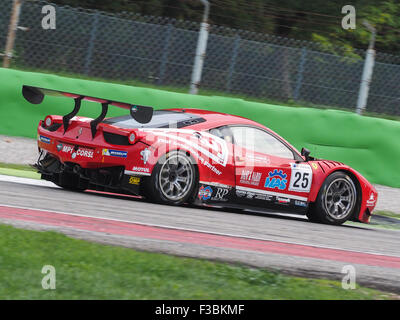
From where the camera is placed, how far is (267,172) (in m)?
8.74

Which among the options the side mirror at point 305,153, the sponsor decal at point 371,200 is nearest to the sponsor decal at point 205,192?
the side mirror at point 305,153

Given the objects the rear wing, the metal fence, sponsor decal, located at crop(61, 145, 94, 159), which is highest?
the metal fence

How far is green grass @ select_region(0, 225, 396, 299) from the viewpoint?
428 cm

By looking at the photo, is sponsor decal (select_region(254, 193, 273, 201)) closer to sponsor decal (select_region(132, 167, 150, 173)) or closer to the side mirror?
the side mirror

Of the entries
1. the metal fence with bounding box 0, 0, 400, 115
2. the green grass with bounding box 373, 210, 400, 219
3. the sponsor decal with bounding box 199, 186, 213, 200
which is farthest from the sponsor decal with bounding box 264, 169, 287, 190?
the metal fence with bounding box 0, 0, 400, 115

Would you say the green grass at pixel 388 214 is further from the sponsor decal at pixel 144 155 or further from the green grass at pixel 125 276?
the green grass at pixel 125 276

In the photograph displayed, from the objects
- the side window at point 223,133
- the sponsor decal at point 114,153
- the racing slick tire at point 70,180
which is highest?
the side window at point 223,133

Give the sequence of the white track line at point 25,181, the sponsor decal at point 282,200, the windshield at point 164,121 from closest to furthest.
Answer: the windshield at point 164,121 < the sponsor decal at point 282,200 < the white track line at point 25,181

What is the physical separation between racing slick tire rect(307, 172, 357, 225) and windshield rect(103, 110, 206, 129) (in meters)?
1.90

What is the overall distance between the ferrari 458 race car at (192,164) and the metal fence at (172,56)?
3.30m

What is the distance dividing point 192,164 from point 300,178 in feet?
5.44

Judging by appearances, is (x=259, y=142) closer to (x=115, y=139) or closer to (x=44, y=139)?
(x=115, y=139)

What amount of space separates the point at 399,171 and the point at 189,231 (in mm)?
6048

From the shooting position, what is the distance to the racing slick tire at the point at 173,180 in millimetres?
7832
